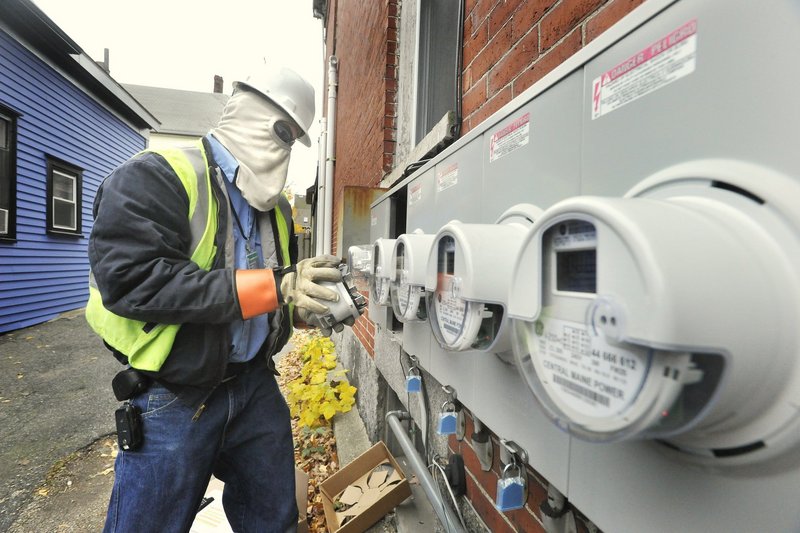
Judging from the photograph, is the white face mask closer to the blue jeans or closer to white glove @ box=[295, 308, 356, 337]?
white glove @ box=[295, 308, 356, 337]

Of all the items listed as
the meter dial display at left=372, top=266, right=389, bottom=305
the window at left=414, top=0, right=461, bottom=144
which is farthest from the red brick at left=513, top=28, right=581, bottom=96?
→ the window at left=414, top=0, right=461, bottom=144

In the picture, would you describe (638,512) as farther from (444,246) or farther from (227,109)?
(227,109)

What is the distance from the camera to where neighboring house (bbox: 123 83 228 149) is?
1988cm

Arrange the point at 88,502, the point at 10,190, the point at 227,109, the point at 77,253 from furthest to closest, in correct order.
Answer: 1. the point at 77,253
2. the point at 10,190
3. the point at 88,502
4. the point at 227,109

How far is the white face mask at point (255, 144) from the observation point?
1775 mm

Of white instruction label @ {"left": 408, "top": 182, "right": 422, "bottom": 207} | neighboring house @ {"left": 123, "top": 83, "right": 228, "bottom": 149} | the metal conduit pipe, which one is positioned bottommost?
A: the metal conduit pipe

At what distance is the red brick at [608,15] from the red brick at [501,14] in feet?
1.44

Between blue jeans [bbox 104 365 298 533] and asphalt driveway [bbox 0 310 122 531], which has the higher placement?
blue jeans [bbox 104 365 298 533]

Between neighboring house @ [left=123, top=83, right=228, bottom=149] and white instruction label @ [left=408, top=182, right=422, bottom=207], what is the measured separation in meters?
19.8

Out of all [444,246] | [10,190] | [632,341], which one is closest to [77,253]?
[10,190]

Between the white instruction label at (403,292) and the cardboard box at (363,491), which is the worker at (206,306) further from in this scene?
the cardboard box at (363,491)

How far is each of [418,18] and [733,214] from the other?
2.74 meters

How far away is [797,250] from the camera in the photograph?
0.45 metres

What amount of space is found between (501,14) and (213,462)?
2.07 m
